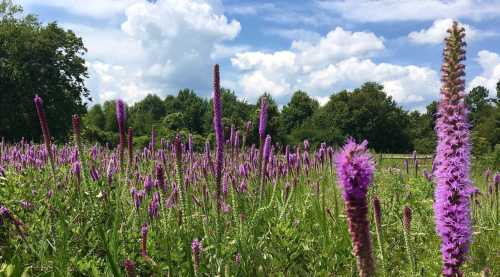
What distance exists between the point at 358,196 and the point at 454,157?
0.81 m

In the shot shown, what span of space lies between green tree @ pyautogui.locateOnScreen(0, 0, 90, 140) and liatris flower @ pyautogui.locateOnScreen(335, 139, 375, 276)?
127 feet

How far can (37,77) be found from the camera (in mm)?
40969

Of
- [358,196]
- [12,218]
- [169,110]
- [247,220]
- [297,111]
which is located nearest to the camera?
[358,196]

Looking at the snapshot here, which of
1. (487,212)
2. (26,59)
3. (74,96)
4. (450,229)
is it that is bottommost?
(487,212)

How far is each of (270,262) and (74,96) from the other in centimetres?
4258

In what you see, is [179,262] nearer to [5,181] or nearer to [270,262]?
[270,262]

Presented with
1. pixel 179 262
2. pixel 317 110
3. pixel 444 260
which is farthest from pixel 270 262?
pixel 317 110

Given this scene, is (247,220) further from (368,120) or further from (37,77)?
(368,120)

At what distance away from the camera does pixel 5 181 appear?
510cm

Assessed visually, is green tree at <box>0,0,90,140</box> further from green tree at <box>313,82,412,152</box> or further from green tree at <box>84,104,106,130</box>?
green tree at <box>84,104,106,130</box>

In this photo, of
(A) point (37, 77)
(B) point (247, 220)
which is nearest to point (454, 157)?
(B) point (247, 220)

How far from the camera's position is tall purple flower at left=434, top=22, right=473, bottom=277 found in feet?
6.39

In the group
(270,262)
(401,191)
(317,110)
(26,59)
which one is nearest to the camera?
(270,262)

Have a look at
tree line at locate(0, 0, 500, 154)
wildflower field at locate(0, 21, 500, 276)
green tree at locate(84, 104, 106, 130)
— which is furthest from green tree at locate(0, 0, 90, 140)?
green tree at locate(84, 104, 106, 130)
